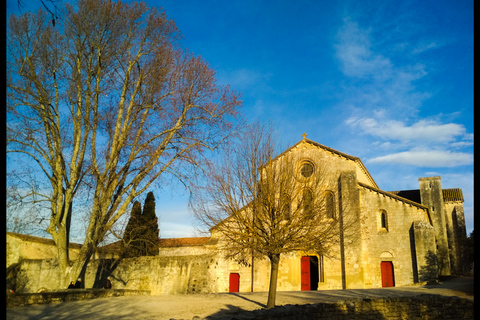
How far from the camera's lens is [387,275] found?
2280 cm

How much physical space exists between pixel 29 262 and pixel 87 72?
1540cm

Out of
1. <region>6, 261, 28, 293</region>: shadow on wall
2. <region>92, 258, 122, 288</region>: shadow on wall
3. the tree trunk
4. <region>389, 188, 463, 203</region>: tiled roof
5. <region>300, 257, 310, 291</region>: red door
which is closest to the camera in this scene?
the tree trunk

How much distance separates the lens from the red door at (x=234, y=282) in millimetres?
24078

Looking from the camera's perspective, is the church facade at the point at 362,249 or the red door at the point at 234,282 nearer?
the church facade at the point at 362,249

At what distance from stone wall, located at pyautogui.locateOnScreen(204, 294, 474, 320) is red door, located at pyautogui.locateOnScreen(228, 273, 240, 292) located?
1285 centimetres

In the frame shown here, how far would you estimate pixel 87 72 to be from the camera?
610 inches

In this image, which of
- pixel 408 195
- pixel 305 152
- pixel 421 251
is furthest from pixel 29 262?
pixel 408 195

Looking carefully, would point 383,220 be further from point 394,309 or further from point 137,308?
point 137,308

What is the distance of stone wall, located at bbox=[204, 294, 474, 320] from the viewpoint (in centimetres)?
1120

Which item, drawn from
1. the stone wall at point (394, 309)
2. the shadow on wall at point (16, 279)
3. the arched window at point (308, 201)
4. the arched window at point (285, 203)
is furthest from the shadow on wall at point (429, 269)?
the shadow on wall at point (16, 279)

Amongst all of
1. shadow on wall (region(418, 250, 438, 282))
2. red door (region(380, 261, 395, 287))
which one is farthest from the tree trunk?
shadow on wall (region(418, 250, 438, 282))

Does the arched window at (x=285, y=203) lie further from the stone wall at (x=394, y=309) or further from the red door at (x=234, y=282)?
the red door at (x=234, y=282)

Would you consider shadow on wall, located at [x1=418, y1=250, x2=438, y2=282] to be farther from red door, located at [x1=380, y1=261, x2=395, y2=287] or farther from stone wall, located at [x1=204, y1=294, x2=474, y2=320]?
stone wall, located at [x1=204, y1=294, x2=474, y2=320]

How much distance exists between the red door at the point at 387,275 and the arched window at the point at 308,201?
11850mm
